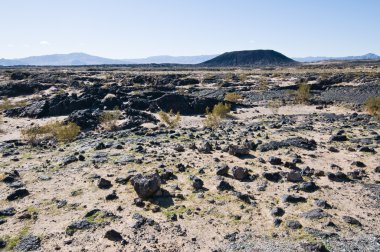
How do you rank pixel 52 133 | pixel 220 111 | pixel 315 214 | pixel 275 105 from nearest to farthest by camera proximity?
1. pixel 315 214
2. pixel 52 133
3. pixel 220 111
4. pixel 275 105

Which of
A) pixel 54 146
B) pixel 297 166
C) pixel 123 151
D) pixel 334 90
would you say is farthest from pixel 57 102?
pixel 334 90

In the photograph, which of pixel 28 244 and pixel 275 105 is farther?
pixel 275 105

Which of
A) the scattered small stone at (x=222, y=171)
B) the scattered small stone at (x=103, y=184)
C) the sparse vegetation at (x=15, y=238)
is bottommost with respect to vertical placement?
the sparse vegetation at (x=15, y=238)

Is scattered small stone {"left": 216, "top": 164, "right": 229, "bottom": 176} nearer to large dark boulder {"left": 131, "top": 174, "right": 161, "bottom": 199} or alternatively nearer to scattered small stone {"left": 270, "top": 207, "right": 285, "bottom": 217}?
large dark boulder {"left": 131, "top": 174, "right": 161, "bottom": 199}

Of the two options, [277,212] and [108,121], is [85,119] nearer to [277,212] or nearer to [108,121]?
[108,121]

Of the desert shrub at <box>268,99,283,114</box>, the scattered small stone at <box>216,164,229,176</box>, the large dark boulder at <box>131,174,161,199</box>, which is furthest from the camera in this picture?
the desert shrub at <box>268,99,283,114</box>

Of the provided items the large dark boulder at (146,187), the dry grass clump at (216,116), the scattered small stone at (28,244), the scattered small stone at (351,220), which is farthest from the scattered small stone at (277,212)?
the dry grass clump at (216,116)

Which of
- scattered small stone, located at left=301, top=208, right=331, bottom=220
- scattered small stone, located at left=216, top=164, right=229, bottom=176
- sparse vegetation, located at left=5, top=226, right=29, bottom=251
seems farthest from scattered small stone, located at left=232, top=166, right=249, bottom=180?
sparse vegetation, located at left=5, top=226, right=29, bottom=251

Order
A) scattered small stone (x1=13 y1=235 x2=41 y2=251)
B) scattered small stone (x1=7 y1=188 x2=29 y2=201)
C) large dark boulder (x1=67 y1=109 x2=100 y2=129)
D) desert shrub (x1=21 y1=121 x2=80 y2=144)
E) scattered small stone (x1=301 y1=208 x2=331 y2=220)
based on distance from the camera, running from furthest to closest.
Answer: large dark boulder (x1=67 y1=109 x2=100 y2=129), desert shrub (x1=21 y1=121 x2=80 y2=144), scattered small stone (x1=7 y1=188 x2=29 y2=201), scattered small stone (x1=301 y1=208 x2=331 y2=220), scattered small stone (x1=13 y1=235 x2=41 y2=251)

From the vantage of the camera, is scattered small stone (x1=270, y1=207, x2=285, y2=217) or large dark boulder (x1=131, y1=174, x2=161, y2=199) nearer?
scattered small stone (x1=270, y1=207, x2=285, y2=217)

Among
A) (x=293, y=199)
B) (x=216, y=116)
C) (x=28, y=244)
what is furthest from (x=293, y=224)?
(x=216, y=116)

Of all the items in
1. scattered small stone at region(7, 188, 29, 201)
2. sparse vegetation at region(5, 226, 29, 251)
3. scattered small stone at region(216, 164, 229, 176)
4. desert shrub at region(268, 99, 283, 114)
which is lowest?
desert shrub at region(268, 99, 283, 114)

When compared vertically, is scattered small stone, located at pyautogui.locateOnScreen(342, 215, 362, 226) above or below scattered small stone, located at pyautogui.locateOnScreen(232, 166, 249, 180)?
below

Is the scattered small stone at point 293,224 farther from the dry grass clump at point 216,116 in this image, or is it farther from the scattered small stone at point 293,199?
the dry grass clump at point 216,116
